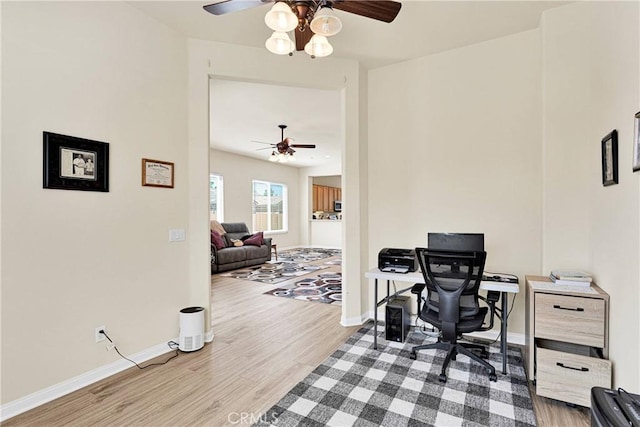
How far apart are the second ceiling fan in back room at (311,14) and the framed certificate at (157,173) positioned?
1.33 metres

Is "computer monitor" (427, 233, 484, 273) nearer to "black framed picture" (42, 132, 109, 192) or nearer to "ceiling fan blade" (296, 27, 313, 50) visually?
"ceiling fan blade" (296, 27, 313, 50)

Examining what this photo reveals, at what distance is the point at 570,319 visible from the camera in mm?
1962

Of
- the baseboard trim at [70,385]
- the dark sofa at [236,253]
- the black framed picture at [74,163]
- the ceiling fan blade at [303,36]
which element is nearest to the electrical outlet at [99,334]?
the baseboard trim at [70,385]

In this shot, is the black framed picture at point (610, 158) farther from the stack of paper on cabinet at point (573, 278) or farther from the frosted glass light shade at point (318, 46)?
the frosted glass light shade at point (318, 46)

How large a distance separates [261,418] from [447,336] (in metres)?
1.43

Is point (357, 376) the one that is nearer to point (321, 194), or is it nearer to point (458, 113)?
point (458, 113)

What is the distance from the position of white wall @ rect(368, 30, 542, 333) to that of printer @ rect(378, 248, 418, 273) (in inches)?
19.1

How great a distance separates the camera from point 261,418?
1.81m

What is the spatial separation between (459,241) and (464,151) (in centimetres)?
98

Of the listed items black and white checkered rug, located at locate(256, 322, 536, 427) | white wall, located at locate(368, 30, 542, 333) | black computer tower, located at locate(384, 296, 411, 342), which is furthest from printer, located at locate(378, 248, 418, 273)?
black and white checkered rug, located at locate(256, 322, 536, 427)

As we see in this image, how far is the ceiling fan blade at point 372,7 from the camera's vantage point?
1805 millimetres

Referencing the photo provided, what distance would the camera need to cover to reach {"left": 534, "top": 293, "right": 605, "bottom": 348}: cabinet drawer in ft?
6.20

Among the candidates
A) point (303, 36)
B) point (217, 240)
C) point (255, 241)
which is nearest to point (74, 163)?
point (303, 36)

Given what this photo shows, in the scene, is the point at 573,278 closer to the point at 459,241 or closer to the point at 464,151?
the point at 459,241
